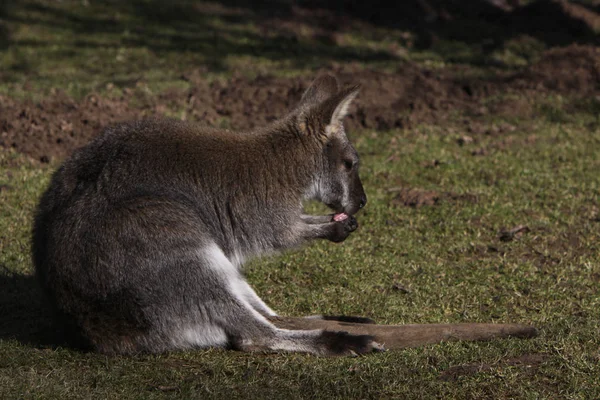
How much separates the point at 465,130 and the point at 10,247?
5.66 m

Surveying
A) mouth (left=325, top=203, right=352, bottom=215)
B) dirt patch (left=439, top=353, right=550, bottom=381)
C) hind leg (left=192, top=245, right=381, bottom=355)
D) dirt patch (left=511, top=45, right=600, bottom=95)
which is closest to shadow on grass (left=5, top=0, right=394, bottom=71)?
dirt patch (left=511, top=45, right=600, bottom=95)

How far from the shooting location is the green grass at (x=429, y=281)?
200 inches

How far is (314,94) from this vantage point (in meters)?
6.38

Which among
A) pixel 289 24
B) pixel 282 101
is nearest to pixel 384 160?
pixel 282 101

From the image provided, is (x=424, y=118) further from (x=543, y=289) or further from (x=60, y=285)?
(x=60, y=285)

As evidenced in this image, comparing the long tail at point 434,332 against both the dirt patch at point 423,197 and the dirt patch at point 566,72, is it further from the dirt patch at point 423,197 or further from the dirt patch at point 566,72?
the dirt patch at point 566,72

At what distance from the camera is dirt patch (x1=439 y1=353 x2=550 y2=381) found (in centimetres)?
516

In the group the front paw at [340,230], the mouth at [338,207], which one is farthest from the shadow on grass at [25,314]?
the mouth at [338,207]

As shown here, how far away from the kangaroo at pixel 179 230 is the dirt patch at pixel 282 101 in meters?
3.09

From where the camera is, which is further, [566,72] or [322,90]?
[566,72]

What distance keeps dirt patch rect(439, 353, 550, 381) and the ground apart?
0.02 meters

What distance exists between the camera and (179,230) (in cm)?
535

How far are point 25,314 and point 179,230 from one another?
1.70 meters

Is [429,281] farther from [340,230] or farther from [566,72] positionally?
[566,72]
